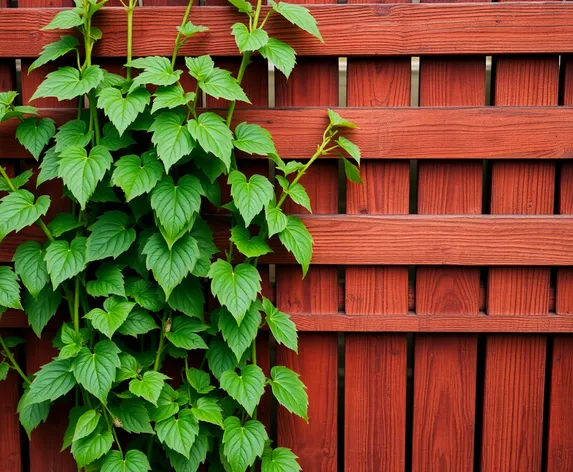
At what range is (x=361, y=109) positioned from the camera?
2.12 m

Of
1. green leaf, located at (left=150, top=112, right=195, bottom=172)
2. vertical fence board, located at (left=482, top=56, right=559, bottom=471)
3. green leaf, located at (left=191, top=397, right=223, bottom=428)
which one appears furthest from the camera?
vertical fence board, located at (left=482, top=56, right=559, bottom=471)

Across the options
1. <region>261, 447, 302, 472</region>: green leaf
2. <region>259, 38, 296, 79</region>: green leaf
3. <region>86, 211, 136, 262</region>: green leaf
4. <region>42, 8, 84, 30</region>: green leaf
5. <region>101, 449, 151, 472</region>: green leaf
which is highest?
<region>42, 8, 84, 30</region>: green leaf

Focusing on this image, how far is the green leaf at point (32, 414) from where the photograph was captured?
2135 millimetres

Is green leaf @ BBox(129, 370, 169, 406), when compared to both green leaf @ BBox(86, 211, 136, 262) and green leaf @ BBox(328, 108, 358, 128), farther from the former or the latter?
green leaf @ BBox(328, 108, 358, 128)

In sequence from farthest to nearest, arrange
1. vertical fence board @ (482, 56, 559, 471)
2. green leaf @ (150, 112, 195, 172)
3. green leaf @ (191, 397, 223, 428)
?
1. vertical fence board @ (482, 56, 559, 471)
2. green leaf @ (191, 397, 223, 428)
3. green leaf @ (150, 112, 195, 172)

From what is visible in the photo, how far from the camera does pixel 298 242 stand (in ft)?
6.76

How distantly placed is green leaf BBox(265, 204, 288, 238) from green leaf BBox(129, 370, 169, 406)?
514 millimetres

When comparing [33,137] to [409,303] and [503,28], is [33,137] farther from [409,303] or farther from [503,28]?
[503,28]

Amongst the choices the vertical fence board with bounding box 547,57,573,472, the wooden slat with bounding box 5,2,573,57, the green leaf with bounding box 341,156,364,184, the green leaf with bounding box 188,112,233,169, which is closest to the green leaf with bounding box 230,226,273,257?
the green leaf with bounding box 188,112,233,169

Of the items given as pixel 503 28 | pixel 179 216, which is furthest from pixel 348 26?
pixel 179 216

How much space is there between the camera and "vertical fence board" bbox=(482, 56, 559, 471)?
6.96 ft

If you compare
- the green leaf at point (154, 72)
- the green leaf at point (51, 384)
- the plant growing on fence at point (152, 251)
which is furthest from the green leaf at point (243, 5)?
the green leaf at point (51, 384)

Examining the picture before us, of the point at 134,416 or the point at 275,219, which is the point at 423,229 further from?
the point at 134,416

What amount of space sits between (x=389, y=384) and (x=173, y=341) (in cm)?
70
